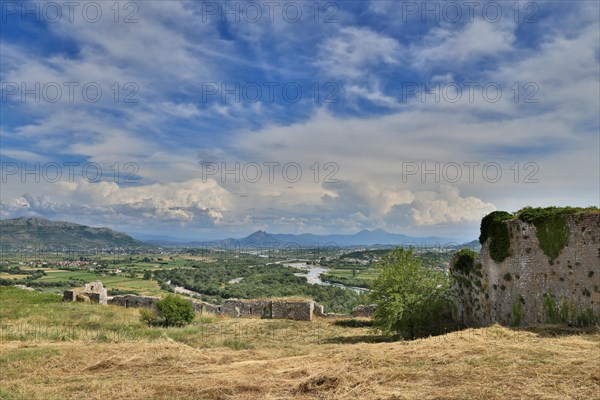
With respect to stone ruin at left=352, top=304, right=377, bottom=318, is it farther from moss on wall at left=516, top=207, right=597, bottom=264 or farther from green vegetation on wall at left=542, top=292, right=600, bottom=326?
moss on wall at left=516, top=207, right=597, bottom=264

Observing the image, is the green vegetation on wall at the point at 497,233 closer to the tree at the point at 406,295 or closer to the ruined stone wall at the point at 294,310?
the tree at the point at 406,295

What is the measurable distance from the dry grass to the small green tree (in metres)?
10.3

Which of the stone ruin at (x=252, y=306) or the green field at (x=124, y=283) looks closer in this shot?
the stone ruin at (x=252, y=306)

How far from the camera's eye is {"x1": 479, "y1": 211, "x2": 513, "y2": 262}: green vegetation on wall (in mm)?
18875

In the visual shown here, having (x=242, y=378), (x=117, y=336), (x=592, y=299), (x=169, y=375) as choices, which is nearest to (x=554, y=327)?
(x=592, y=299)

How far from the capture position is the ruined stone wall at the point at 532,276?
15461 mm

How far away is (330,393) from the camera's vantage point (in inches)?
344

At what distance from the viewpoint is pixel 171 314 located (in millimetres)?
23891

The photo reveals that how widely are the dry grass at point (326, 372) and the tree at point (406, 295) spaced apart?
190 inches

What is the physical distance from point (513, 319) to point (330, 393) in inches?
515

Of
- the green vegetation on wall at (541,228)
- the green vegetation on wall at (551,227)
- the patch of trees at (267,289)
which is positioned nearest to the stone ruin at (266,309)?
the patch of trees at (267,289)

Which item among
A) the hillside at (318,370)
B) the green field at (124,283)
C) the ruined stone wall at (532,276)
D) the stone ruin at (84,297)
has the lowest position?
the green field at (124,283)

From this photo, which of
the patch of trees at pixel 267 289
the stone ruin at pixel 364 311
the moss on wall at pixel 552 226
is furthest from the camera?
the patch of trees at pixel 267 289

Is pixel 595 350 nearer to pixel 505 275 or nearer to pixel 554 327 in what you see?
pixel 554 327
